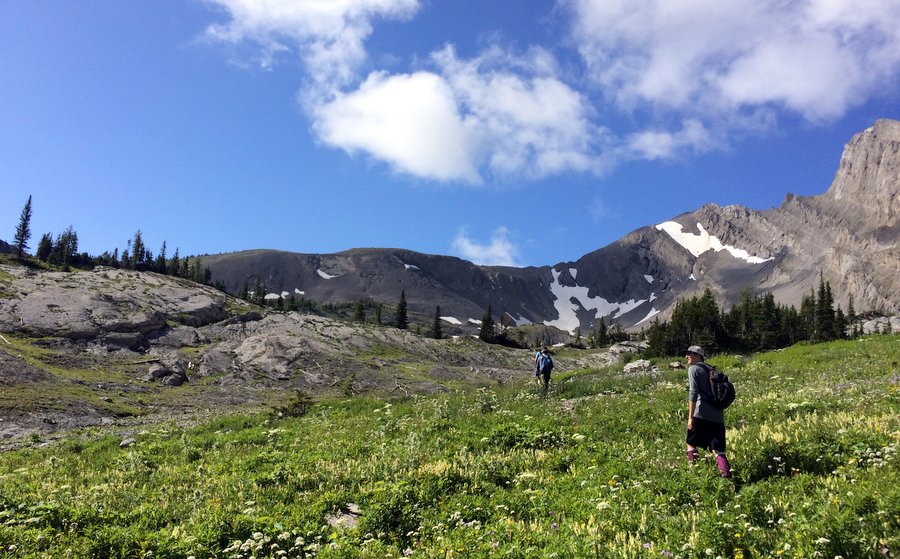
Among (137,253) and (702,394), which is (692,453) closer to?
(702,394)

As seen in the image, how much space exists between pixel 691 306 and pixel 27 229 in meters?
181

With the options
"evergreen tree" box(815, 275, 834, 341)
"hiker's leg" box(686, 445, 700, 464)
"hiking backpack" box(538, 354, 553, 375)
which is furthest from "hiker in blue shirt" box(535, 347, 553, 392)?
"evergreen tree" box(815, 275, 834, 341)

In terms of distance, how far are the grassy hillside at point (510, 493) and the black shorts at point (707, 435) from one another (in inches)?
15.4

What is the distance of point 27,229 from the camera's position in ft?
507

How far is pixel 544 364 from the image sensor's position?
2619cm

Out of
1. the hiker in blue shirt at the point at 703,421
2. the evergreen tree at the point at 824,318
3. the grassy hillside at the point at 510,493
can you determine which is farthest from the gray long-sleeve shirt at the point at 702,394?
the evergreen tree at the point at 824,318

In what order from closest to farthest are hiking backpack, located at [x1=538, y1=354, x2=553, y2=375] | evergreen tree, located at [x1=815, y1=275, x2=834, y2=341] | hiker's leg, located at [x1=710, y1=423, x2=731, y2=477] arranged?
1. hiker's leg, located at [x1=710, y1=423, x2=731, y2=477]
2. hiking backpack, located at [x1=538, y1=354, x2=553, y2=375]
3. evergreen tree, located at [x1=815, y1=275, x2=834, y2=341]

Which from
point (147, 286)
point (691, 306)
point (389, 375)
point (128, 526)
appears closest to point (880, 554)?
point (128, 526)

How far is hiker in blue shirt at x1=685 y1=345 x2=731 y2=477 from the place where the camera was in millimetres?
9234

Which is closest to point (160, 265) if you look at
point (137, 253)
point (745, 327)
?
point (137, 253)

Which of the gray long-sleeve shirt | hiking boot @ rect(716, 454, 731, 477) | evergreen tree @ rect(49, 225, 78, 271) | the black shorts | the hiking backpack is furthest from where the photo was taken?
evergreen tree @ rect(49, 225, 78, 271)

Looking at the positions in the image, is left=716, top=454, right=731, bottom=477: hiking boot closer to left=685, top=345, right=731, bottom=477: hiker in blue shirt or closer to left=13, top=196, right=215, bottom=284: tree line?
left=685, top=345, right=731, bottom=477: hiker in blue shirt

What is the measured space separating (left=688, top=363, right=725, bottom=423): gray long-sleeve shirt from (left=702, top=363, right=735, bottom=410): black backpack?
62mm

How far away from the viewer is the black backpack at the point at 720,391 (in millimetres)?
9562
